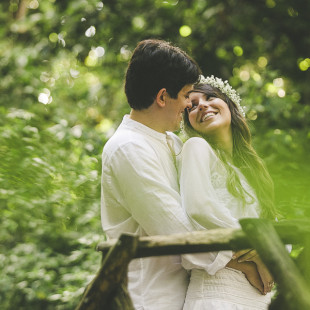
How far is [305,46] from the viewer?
5824 millimetres

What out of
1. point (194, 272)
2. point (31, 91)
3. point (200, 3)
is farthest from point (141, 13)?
point (194, 272)

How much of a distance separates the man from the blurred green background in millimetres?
1527

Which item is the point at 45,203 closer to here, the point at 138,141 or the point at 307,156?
the point at 307,156

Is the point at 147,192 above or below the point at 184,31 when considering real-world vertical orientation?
below

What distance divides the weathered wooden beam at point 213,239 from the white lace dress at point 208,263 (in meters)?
0.74

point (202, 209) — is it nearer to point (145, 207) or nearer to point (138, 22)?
point (145, 207)

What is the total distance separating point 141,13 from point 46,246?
3.01 meters

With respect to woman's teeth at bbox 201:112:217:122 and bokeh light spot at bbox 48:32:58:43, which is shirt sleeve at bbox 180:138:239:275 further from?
bokeh light spot at bbox 48:32:58:43

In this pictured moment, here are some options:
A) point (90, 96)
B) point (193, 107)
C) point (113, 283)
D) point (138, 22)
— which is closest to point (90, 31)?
point (138, 22)

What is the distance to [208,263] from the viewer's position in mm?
1877

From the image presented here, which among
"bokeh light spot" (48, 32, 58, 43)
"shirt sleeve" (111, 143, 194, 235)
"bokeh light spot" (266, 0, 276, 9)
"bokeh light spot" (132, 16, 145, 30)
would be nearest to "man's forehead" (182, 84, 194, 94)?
"shirt sleeve" (111, 143, 194, 235)

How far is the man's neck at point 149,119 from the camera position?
7.79 feet

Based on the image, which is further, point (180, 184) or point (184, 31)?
point (184, 31)

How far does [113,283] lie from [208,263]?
0.77 meters
